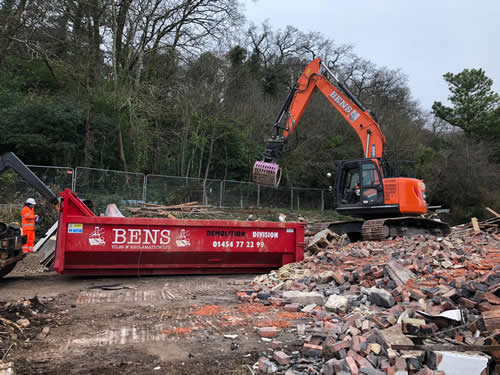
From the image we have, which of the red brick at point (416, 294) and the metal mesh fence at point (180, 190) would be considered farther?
the metal mesh fence at point (180, 190)

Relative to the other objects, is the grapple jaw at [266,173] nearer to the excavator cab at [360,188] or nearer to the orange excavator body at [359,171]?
the orange excavator body at [359,171]

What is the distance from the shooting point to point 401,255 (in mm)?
7484

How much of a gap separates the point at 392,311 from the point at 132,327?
118 inches

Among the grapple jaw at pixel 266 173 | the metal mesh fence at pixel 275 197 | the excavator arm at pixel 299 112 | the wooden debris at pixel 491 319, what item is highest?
the excavator arm at pixel 299 112

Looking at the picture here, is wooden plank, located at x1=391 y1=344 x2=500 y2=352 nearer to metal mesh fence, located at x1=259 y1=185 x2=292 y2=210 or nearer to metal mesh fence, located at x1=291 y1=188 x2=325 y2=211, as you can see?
metal mesh fence, located at x1=259 y1=185 x2=292 y2=210

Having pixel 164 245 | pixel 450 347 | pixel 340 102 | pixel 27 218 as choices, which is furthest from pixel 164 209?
pixel 450 347

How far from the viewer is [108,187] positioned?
1686 centimetres

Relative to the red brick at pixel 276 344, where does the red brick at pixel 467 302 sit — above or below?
above

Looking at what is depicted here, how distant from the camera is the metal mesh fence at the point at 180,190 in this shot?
719 inches

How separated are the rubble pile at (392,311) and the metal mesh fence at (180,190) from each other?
1133cm

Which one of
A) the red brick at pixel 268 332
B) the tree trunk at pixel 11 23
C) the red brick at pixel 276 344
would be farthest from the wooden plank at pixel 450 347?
the tree trunk at pixel 11 23

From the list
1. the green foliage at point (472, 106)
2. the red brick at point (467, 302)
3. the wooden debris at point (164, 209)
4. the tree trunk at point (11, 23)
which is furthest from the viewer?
the green foliage at point (472, 106)

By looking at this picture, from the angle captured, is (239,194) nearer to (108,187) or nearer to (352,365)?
(108,187)

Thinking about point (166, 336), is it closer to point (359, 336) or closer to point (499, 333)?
point (359, 336)
